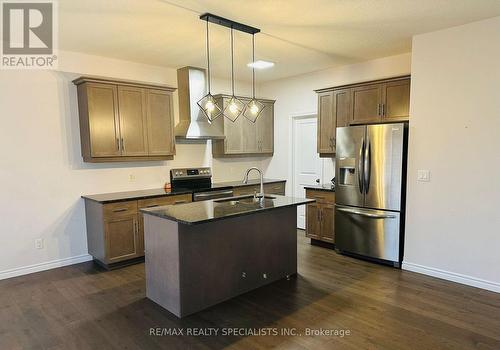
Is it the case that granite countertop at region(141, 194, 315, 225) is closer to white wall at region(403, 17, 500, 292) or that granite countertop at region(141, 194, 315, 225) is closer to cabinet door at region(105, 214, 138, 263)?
cabinet door at region(105, 214, 138, 263)

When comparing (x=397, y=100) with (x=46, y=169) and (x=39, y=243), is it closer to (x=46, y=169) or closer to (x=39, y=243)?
(x=46, y=169)

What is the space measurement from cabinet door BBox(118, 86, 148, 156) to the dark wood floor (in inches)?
67.4

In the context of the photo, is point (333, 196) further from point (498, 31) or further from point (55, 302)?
point (55, 302)

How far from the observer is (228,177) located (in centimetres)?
608

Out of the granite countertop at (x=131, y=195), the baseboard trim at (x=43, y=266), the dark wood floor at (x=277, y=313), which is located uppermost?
the granite countertop at (x=131, y=195)

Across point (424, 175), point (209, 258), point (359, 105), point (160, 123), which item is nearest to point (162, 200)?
point (160, 123)

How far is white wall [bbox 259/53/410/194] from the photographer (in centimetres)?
474

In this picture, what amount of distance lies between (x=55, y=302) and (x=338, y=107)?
4366 mm

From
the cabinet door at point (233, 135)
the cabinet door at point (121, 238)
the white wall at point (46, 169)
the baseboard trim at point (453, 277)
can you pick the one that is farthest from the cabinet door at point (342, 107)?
the cabinet door at point (121, 238)

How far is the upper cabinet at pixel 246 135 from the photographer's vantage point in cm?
564

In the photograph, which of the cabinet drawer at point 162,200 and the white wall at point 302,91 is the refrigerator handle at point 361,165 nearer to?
the white wall at point 302,91

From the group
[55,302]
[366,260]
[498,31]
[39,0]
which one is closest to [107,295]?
[55,302]

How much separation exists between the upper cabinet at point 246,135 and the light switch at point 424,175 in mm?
3050

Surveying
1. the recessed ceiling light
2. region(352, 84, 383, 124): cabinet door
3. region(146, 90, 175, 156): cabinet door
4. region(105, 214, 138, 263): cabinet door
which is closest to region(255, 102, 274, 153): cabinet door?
the recessed ceiling light
